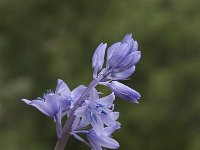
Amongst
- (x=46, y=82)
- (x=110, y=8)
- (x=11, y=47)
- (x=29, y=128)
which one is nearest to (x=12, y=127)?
(x=29, y=128)

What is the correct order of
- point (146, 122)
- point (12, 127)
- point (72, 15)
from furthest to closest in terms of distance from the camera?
point (72, 15) < point (12, 127) < point (146, 122)

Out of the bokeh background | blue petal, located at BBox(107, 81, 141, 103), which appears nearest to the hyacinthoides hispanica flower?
blue petal, located at BBox(107, 81, 141, 103)

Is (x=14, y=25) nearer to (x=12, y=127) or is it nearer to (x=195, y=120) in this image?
(x=12, y=127)

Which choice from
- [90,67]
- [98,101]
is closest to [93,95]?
[98,101]

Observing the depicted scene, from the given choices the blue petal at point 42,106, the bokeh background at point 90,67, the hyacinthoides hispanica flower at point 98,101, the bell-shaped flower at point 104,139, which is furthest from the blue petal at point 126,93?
the bokeh background at point 90,67

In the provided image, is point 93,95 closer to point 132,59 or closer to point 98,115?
point 98,115

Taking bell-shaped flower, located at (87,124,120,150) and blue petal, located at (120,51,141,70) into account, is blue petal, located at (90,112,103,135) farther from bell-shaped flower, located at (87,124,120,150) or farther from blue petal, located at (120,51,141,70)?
blue petal, located at (120,51,141,70)

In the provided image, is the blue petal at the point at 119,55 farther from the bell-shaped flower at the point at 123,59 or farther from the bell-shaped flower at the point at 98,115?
the bell-shaped flower at the point at 98,115
